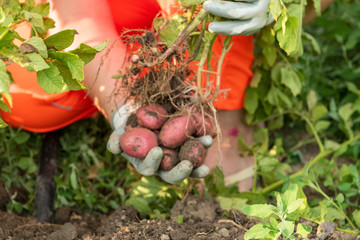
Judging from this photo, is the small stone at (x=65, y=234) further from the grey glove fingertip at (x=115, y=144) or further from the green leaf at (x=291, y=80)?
the green leaf at (x=291, y=80)

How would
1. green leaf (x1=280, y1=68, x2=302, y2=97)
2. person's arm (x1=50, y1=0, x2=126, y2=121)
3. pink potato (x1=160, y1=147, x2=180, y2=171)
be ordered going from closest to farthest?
pink potato (x1=160, y1=147, x2=180, y2=171) → person's arm (x1=50, y1=0, x2=126, y2=121) → green leaf (x1=280, y1=68, x2=302, y2=97)

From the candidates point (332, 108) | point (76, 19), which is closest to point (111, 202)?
point (76, 19)

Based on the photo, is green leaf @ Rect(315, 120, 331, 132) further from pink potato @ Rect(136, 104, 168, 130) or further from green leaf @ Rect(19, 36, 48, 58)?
green leaf @ Rect(19, 36, 48, 58)

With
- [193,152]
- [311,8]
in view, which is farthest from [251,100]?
[193,152]

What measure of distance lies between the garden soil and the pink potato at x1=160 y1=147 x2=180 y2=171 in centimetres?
13

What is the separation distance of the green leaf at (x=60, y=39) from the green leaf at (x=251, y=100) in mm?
954

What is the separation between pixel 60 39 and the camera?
0.97 m

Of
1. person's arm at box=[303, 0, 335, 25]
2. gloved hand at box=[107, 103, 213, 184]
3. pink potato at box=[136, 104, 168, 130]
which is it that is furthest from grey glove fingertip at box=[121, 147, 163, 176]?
person's arm at box=[303, 0, 335, 25]

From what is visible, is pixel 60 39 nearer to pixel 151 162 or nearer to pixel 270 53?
pixel 151 162

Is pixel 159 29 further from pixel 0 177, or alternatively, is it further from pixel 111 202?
pixel 0 177

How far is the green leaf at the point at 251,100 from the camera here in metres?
1.74

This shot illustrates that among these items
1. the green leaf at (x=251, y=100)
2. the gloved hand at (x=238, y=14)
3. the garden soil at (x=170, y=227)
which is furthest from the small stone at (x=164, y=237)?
the green leaf at (x=251, y=100)

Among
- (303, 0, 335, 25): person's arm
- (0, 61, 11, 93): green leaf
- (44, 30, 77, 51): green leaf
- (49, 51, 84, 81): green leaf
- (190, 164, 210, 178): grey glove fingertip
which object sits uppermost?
(0, 61, 11, 93): green leaf

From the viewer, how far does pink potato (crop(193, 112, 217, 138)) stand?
1268mm
